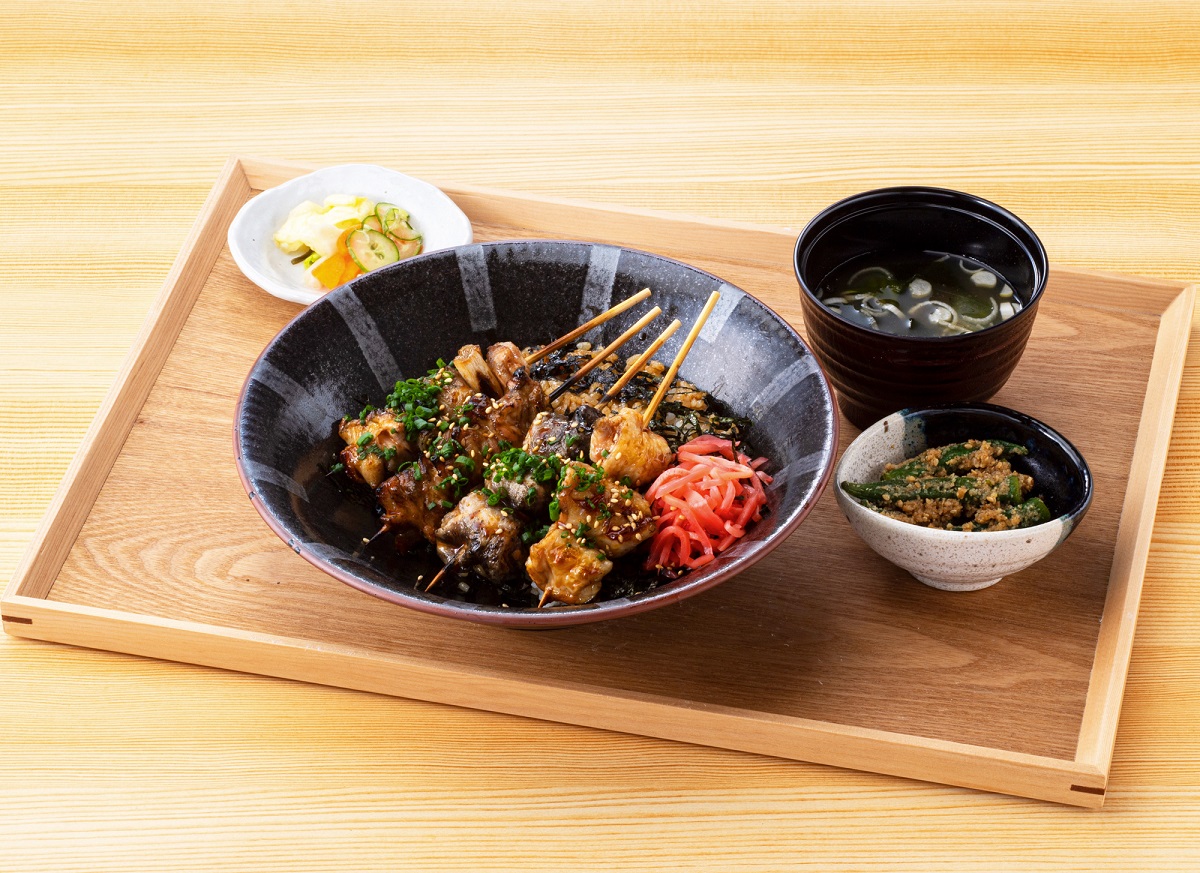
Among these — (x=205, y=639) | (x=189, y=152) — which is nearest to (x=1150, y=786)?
(x=205, y=639)

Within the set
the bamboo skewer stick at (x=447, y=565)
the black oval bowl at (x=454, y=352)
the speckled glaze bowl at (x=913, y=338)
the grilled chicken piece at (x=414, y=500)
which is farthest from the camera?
the speckled glaze bowl at (x=913, y=338)

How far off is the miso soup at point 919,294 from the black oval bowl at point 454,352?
26 cm

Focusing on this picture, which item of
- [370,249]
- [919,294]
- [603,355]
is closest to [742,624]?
[603,355]

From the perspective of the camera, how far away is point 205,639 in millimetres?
2467

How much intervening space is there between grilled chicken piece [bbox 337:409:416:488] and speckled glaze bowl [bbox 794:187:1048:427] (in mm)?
876

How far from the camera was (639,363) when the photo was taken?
264 cm

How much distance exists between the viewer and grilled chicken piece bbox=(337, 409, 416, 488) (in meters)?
2.52

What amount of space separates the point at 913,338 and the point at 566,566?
0.84 m

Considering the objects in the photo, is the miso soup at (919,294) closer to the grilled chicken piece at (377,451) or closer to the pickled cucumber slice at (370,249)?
the grilled chicken piece at (377,451)

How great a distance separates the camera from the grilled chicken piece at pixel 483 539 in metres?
2.37

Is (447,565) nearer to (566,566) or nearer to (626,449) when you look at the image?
(566,566)

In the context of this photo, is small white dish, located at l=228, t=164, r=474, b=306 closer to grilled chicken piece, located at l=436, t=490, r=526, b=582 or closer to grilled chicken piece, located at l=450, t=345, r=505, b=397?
grilled chicken piece, located at l=450, t=345, r=505, b=397

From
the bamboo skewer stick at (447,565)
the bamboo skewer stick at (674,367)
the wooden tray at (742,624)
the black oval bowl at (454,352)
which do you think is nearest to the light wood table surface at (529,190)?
the wooden tray at (742,624)

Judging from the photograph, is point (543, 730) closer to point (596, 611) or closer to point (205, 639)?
point (596, 611)
